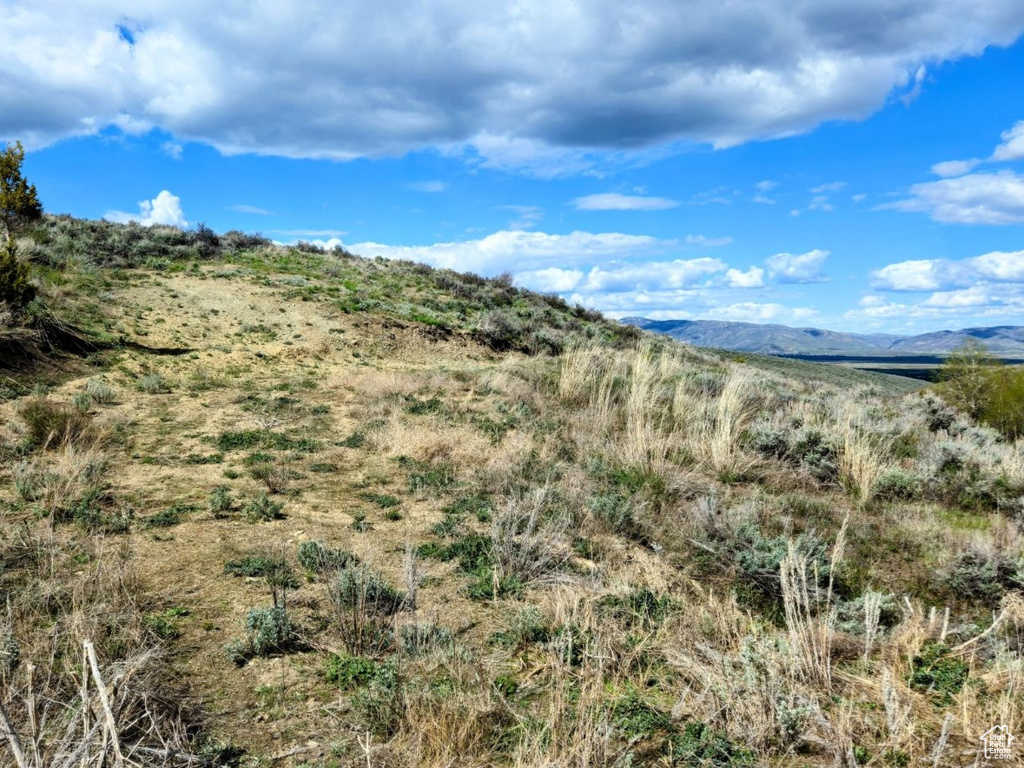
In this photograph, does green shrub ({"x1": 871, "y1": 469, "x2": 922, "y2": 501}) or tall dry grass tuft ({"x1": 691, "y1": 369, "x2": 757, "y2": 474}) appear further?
tall dry grass tuft ({"x1": 691, "y1": 369, "x2": 757, "y2": 474})

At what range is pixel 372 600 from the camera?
3939mm

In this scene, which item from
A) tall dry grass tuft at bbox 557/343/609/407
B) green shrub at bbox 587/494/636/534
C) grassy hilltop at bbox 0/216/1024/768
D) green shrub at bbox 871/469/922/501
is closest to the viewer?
grassy hilltop at bbox 0/216/1024/768

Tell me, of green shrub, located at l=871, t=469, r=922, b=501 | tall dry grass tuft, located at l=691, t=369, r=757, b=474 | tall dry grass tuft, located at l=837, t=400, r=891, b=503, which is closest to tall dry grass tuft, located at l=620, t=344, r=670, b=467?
tall dry grass tuft, located at l=691, t=369, r=757, b=474

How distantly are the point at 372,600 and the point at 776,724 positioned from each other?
248 cm

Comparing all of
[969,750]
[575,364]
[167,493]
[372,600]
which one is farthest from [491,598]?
[575,364]

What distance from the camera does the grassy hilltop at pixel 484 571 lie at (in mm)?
2748

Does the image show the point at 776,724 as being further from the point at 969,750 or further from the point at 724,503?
the point at 724,503

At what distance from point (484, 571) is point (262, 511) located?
2.29m

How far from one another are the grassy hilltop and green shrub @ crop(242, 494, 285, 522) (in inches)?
2.8

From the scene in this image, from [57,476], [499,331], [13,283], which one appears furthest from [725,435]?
[13,283]

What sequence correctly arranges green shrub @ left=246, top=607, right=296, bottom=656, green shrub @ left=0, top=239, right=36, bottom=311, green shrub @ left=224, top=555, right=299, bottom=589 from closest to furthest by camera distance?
green shrub @ left=246, top=607, right=296, bottom=656 < green shrub @ left=224, top=555, right=299, bottom=589 < green shrub @ left=0, top=239, right=36, bottom=311

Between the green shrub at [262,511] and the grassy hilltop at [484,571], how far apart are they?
0.07 m

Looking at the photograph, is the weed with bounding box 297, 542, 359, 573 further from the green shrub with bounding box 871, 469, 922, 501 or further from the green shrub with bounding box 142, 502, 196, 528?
the green shrub with bounding box 871, 469, 922, 501

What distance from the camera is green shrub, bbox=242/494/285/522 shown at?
5412 millimetres
